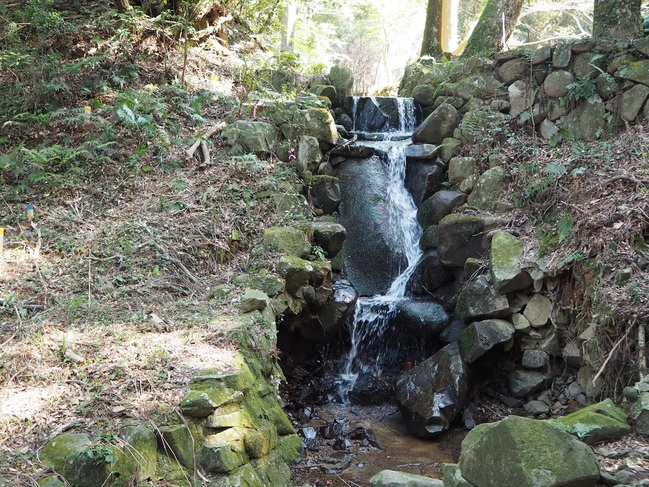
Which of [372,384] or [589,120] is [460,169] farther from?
[372,384]

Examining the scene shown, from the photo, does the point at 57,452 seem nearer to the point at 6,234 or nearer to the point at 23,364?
the point at 23,364

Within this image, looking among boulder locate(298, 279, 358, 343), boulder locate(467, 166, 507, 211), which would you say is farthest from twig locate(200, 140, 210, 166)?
boulder locate(467, 166, 507, 211)

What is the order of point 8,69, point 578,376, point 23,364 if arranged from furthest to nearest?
point 8,69
point 578,376
point 23,364

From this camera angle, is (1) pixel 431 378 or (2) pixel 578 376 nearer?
(2) pixel 578 376

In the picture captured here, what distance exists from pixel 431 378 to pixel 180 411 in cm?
380

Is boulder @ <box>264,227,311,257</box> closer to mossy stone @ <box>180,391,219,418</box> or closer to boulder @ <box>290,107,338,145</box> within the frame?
boulder @ <box>290,107,338,145</box>

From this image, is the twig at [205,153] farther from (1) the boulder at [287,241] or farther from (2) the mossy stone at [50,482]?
(2) the mossy stone at [50,482]

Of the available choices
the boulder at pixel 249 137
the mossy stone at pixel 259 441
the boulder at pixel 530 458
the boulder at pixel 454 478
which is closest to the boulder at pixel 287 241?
the boulder at pixel 249 137

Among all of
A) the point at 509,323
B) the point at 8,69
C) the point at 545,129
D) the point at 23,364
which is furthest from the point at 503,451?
the point at 8,69

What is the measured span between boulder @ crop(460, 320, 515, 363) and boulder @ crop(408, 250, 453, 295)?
1.47 metres

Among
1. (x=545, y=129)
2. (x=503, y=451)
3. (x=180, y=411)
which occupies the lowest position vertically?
(x=180, y=411)

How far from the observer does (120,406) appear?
12.3 ft

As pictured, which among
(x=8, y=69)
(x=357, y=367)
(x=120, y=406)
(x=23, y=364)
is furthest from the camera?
(x=8, y=69)

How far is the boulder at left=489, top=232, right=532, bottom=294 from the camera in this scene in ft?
22.4
